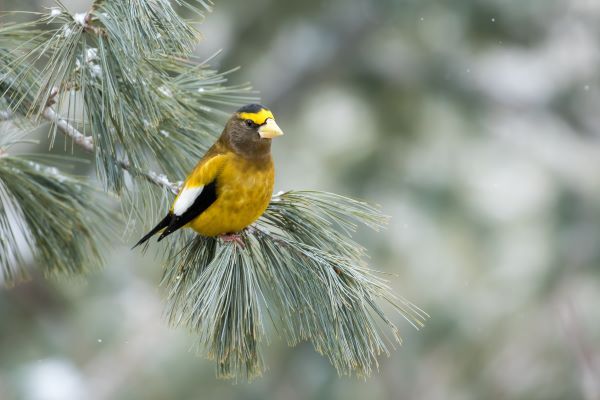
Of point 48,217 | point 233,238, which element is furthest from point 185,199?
point 48,217

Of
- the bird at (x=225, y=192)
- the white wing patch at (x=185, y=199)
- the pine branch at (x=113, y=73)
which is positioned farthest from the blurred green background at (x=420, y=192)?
the pine branch at (x=113, y=73)

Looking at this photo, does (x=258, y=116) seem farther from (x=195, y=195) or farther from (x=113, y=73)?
(x=113, y=73)

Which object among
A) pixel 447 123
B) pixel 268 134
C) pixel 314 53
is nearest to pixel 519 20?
pixel 447 123

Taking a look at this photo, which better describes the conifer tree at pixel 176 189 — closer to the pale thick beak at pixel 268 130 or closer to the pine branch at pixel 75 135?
the pine branch at pixel 75 135

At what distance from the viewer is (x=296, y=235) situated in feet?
6.39

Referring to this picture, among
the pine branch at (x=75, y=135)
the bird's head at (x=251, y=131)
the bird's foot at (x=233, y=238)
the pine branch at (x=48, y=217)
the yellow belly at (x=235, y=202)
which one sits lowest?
the pine branch at (x=48, y=217)

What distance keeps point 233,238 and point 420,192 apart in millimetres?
4900

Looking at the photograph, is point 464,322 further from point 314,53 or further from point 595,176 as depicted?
point 314,53

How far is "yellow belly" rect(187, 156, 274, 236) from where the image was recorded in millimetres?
1955

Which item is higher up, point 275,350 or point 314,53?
point 314,53

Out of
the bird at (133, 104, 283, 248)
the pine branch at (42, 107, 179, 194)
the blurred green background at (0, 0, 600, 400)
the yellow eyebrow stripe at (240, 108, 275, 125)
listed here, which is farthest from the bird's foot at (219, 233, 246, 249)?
the blurred green background at (0, 0, 600, 400)

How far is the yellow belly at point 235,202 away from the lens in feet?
6.41

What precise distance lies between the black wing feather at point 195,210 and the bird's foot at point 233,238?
74 mm

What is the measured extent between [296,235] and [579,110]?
5643 mm
